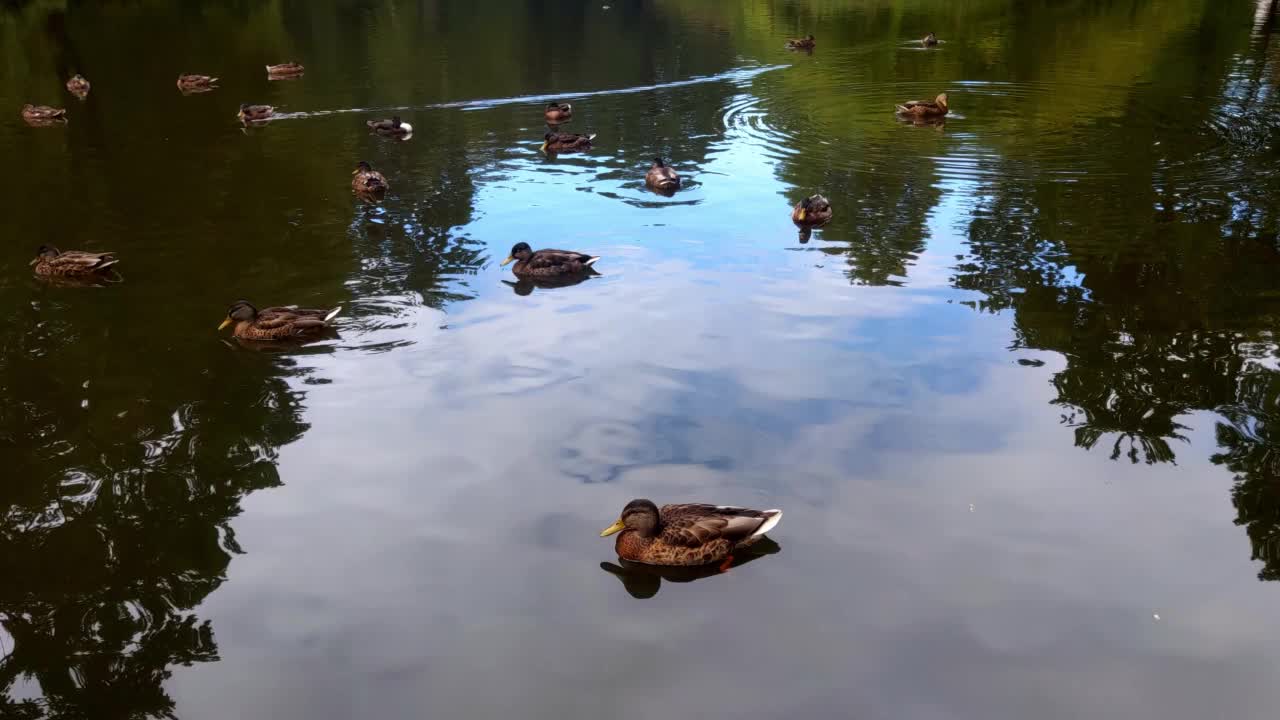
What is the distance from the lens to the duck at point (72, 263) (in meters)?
15.4

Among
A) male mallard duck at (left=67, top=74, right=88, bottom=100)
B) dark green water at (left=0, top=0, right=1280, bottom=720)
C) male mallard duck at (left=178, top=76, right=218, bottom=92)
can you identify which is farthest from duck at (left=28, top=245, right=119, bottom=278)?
male mallard duck at (left=67, top=74, right=88, bottom=100)

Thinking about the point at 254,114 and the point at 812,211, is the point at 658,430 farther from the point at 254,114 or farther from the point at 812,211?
the point at 254,114

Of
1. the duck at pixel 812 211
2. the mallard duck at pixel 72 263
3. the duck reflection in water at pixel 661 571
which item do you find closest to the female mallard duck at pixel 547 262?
the duck at pixel 812 211

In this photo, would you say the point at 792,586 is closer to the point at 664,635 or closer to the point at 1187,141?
the point at 664,635

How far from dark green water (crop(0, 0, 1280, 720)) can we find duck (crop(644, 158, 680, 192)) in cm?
33

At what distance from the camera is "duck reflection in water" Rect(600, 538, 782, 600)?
28.3 ft

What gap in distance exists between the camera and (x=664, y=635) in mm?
7883

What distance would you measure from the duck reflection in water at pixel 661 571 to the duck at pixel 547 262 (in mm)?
7261

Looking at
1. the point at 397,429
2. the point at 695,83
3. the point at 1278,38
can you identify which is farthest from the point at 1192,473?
the point at 1278,38

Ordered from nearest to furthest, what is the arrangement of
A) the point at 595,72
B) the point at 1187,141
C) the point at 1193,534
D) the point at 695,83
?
the point at 1193,534
the point at 1187,141
the point at 695,83
the point at 595,72

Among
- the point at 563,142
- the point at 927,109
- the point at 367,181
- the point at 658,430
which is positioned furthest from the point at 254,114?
the point at 658,430

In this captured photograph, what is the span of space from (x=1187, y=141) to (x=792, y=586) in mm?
19102

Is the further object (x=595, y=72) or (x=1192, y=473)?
(x=595, y=72)

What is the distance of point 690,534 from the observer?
8656mm
